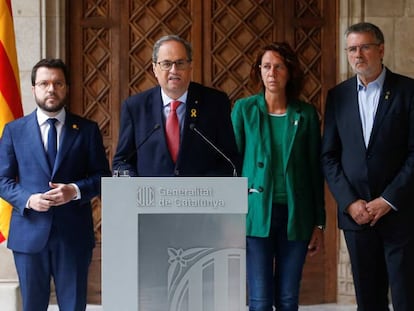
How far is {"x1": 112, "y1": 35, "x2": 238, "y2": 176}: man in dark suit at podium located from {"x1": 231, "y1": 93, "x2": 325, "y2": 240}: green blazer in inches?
7.6

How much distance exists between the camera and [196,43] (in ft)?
20.7

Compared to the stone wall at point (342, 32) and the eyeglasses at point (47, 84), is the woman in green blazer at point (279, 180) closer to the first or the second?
the eyeglasses at point (47, 84)

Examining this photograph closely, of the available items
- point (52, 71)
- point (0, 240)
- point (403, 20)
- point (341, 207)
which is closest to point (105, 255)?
point (52, 71)

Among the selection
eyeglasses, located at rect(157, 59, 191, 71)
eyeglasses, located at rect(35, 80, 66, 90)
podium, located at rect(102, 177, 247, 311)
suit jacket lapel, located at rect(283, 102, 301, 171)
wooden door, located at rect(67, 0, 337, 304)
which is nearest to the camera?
podium, located at rect(102, 177, 247, 311)

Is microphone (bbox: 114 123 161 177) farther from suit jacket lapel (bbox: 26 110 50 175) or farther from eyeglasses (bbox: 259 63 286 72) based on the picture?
eyeglasses (bbox: 259 63 286 72)

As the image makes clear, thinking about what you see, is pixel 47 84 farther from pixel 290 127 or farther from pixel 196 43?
pixel 196 43

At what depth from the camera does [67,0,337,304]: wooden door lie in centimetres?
632

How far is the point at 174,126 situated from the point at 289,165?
2.27ft

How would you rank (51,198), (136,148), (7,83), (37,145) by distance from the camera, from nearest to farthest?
(136,148) → (51,198) → (37,145) → (7,83)

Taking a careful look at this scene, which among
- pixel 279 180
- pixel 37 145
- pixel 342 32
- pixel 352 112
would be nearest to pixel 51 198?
pixel 37 145

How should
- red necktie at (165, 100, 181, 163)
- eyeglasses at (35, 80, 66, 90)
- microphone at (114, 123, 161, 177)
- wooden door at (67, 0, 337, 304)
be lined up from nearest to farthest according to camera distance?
A: microphone at (114, 123, 161, 177), red necktie at (165, 100, 181, 163), eyeglasses at (35, 80, 66, 90), wooden door at (67, 0, 337, 304)

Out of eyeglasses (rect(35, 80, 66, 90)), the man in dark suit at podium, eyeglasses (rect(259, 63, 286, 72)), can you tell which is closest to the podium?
the man in dark suit at podium

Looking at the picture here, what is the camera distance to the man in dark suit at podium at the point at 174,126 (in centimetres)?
371

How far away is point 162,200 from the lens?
3.10 meters
